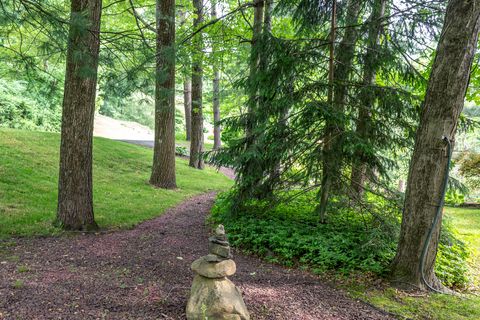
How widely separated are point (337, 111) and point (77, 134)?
4.30 metres

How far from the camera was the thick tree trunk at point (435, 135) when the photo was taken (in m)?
3.57

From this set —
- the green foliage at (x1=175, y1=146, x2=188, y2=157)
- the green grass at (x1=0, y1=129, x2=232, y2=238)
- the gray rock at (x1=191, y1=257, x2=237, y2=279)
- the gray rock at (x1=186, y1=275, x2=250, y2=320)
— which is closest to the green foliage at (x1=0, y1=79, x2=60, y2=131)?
the green grass at (x1=0, y1=129, x2=232, y2=238)

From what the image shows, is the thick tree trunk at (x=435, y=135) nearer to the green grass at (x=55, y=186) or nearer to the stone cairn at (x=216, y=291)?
the stone cairn at (x=216, y=291)

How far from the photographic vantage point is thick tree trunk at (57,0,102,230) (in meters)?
5.37

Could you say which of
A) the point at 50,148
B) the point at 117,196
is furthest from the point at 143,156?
the point at 117,196

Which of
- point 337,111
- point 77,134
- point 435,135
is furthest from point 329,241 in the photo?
point 77,134

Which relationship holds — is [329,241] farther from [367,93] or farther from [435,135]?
[367,93]

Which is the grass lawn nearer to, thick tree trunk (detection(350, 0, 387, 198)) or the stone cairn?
the stone cairn

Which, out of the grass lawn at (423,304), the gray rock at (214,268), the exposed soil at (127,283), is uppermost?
the gray rock at (214,268)

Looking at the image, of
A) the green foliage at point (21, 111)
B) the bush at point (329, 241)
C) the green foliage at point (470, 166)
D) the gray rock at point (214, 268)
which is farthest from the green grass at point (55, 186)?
the green foliage at point (470, 166)

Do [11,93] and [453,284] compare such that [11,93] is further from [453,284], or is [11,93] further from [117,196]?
[453,284]

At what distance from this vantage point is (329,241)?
511 cm

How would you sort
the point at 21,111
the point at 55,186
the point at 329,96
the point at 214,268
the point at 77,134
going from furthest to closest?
the point at 21,111 → the point at 55,186 → the point at 329,96 → the point at 77,134 → the point at 214,268

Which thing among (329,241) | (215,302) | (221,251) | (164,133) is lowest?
(215,302)
